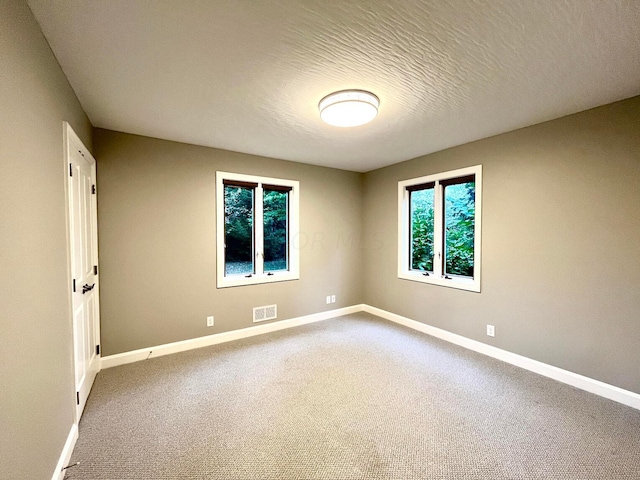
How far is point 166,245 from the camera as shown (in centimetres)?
321

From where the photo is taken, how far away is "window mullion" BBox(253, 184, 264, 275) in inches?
152

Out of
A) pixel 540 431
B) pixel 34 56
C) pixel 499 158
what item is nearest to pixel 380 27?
pixel 34 56

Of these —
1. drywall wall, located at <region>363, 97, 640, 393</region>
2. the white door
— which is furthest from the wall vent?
drywall wall, located at <region>363, 97, 640, 393</region>

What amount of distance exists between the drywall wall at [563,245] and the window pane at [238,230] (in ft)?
8.80

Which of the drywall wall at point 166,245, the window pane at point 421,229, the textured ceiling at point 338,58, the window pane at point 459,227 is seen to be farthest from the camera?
the window pane at point 421,229

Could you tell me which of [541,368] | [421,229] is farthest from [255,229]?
[541,368]

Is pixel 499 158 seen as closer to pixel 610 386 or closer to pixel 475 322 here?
pixel 475 322

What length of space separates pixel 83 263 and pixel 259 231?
6.44 feet

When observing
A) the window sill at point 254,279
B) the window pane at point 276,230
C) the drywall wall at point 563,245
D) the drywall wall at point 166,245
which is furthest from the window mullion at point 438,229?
the window pane at point 276,230

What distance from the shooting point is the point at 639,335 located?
2.20m

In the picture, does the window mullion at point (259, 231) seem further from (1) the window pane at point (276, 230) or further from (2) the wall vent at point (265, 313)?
(2) the wall vent at point (265, 313)

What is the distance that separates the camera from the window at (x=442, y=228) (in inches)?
132

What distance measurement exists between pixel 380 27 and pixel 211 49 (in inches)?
38.3

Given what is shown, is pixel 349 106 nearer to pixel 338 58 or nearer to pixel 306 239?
pixel 338 58
